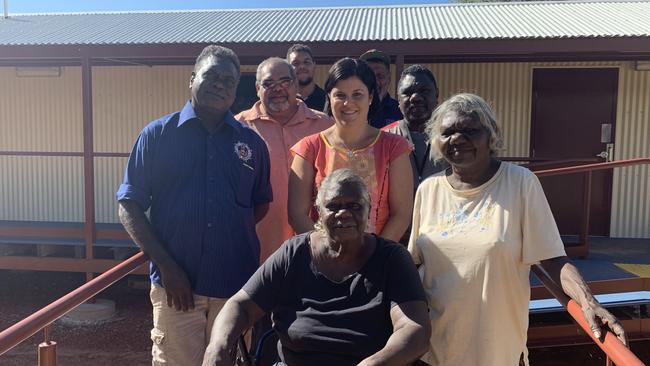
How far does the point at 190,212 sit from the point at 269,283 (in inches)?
20.7

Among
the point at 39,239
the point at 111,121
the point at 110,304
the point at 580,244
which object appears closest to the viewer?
the point at 580,244

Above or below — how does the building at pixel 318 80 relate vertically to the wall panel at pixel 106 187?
above

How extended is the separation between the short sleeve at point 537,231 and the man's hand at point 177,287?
1339mm

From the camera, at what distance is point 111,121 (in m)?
8.40

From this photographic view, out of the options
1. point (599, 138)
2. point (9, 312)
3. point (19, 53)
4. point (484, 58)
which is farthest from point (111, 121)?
point (599, 138)

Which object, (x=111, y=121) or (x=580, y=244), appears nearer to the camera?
(x=580, y=244)

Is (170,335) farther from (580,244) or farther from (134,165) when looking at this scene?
(580,244)

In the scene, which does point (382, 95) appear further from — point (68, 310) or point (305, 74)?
point (68, 310)

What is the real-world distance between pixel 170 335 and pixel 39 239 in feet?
18.8

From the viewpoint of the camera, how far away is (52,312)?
198 centimetres

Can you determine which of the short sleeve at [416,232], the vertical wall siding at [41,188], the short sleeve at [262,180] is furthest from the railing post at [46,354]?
the vertical wall siding at [41,188]

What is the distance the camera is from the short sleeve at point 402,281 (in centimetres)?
190

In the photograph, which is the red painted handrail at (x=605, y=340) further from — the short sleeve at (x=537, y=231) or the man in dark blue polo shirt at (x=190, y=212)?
the man in dark blue polo shirt at (x=190, y=212)

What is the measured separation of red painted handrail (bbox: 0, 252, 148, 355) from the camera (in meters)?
1.75
